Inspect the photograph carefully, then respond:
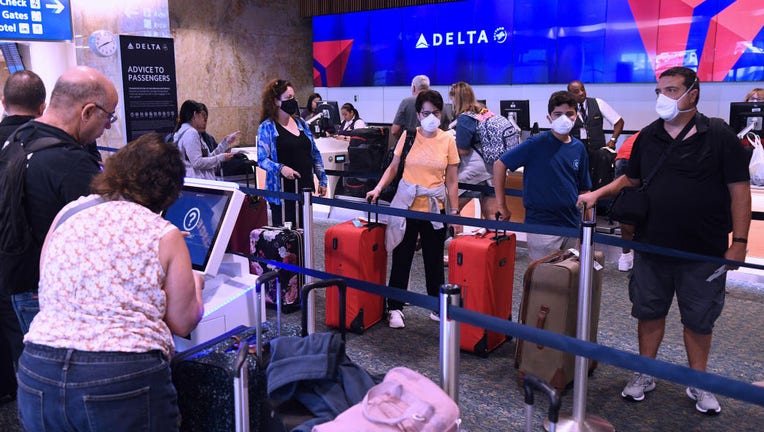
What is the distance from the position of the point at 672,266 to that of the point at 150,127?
15.7ft

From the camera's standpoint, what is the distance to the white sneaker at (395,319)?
14.1ft

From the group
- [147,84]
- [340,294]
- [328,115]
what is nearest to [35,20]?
[147,84]

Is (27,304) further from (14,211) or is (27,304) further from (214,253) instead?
(214,253)

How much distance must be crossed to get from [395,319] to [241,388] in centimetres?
247

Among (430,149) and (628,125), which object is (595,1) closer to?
(628,125)

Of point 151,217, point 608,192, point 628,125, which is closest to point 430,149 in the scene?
point 608,192

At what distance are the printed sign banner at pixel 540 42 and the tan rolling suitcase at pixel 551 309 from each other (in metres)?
6.33

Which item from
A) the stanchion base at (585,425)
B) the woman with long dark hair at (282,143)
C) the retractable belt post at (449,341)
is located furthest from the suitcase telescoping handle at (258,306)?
the woman with long dark hair at (282,143)

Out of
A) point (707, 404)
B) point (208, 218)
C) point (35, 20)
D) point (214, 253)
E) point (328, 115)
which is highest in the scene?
point (35, 20)

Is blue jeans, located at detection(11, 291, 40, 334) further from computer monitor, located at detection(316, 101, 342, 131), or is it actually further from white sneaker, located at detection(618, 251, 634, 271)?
computer monitor, located at detection(316, 101, 342, 131)

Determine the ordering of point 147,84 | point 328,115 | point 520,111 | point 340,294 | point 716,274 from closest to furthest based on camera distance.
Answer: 1. point 340,294
2. point 716,274
3. point 147,84
4. point 520,111
5. point 328,115

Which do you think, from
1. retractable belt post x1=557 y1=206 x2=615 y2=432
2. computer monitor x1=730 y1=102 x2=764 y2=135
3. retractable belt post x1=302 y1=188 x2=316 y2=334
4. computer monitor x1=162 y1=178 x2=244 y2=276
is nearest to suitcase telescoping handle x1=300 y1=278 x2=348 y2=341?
computer monitor x1=162 y1=178 x2=244 y2=276

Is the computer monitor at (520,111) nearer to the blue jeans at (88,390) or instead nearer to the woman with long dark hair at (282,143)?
the woman with long dark hair at (282,143)

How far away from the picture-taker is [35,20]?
6.62m
